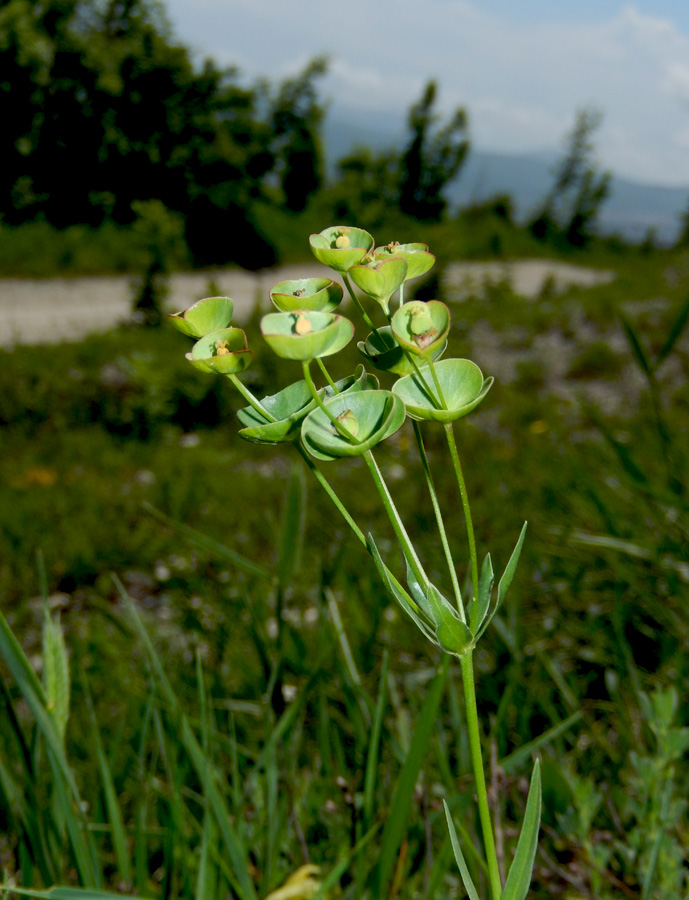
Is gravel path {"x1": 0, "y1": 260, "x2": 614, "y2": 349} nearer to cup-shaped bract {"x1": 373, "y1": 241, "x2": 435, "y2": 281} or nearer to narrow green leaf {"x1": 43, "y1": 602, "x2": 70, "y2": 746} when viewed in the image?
narrow green leaf {"x1": 43, "y1": 602, "x2": 70, "y2": 746}

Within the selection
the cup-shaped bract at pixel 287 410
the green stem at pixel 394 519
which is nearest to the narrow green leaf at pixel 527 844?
the green stem at pixel 394 519

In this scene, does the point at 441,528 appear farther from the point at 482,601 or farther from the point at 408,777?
the point at 408,777

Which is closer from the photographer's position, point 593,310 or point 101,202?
point 593,310

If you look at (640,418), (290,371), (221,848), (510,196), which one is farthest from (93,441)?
(510,196)

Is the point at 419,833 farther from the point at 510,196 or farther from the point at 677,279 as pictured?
the point at 510,196

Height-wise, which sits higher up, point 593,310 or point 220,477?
point 593,310

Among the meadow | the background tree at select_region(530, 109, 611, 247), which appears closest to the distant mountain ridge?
the background tree at select_region(530, 109, 611, 247)

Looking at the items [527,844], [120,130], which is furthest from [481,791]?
[120,130]
